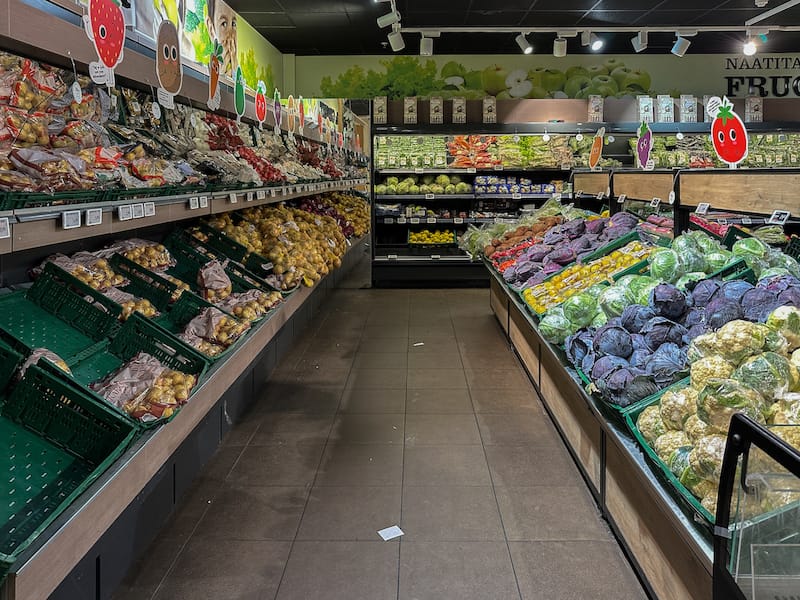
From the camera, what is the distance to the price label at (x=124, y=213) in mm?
2400

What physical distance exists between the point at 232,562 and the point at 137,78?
92.3 inches

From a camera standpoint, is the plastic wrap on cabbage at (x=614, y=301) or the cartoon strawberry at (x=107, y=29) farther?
the plastic wrap on cabbage at (x=614, y=301)

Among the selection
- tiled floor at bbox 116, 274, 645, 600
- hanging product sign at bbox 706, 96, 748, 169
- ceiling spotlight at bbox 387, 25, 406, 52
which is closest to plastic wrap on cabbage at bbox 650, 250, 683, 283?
hanging product sign at bbox 706, 96, 748, 169

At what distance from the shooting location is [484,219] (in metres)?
8.83

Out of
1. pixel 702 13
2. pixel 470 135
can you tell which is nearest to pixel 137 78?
pixel 470 135

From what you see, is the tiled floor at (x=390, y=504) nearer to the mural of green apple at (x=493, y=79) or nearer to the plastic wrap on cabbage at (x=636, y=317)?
the plastic wrap on cabbage at (x=636, y=317)

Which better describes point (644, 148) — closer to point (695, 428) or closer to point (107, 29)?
point (695, 428)

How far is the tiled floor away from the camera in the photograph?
7.82 feet

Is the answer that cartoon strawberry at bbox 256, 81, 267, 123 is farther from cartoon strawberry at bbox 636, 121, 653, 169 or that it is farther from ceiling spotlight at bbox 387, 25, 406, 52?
cartoon strawberry at bbox 636, 121, 653, 169

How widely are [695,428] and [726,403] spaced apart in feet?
0.50

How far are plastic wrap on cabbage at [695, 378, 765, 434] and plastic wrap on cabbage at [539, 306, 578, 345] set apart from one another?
60.7 inches

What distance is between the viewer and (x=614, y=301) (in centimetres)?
317

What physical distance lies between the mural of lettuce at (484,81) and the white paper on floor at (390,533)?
8.83 meters

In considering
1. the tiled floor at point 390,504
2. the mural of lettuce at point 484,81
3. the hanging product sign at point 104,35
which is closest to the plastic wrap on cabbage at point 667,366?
the tiled floor at point 390,504
